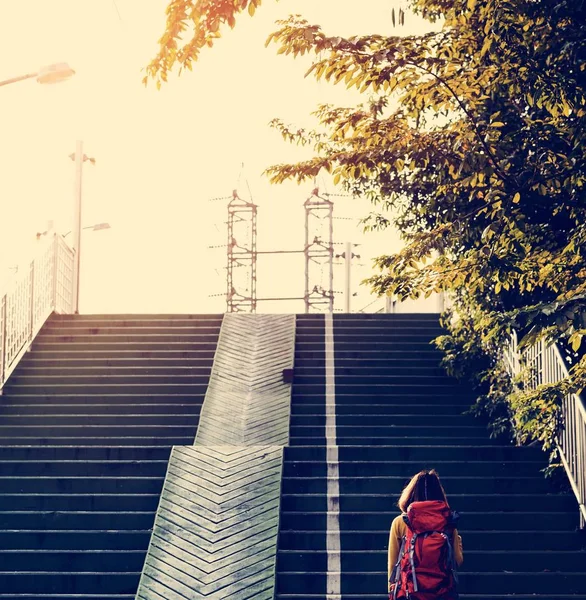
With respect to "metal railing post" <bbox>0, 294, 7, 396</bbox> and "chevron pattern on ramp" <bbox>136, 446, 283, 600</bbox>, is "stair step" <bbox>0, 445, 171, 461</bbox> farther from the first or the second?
"metal railing post" <bbox>0, 294, 7, 396</bbox>

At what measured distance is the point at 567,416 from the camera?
9.53 metres

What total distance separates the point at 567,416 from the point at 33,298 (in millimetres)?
7924

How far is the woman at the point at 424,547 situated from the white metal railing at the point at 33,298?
7.95m

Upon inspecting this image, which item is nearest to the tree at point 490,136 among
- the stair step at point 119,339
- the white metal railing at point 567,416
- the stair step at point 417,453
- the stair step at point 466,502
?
the white metal railing at point 567,416

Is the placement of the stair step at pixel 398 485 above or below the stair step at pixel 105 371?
below

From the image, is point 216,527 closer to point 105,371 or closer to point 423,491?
point 423,491

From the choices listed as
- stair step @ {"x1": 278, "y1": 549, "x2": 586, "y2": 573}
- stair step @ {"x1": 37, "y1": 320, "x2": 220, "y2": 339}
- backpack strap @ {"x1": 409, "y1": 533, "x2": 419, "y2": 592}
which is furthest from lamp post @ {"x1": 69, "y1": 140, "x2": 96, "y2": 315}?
backpack strap @ {"x1": 409, "y1": 533, "x2": 419, "y2": 592}

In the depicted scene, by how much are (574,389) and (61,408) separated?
7.04 meters

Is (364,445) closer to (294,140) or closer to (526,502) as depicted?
(526,502)

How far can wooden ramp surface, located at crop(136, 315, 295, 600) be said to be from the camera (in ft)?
28.4

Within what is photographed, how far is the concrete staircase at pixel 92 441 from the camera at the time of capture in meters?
9.05

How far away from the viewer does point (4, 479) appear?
33.8 ft

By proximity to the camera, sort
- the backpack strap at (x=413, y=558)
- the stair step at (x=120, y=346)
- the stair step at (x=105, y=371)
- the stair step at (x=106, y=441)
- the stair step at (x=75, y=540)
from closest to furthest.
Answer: the backpack strap at (x=413, y=558) → the stair step at (x=75, y=540) → the stair step at (x=106, y=441) → the stair step at (x=105, y=371) → the stair step at (x=120, y=346)

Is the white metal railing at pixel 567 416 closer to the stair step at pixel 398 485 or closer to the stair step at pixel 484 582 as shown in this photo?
the stair step at pixel 398 485
